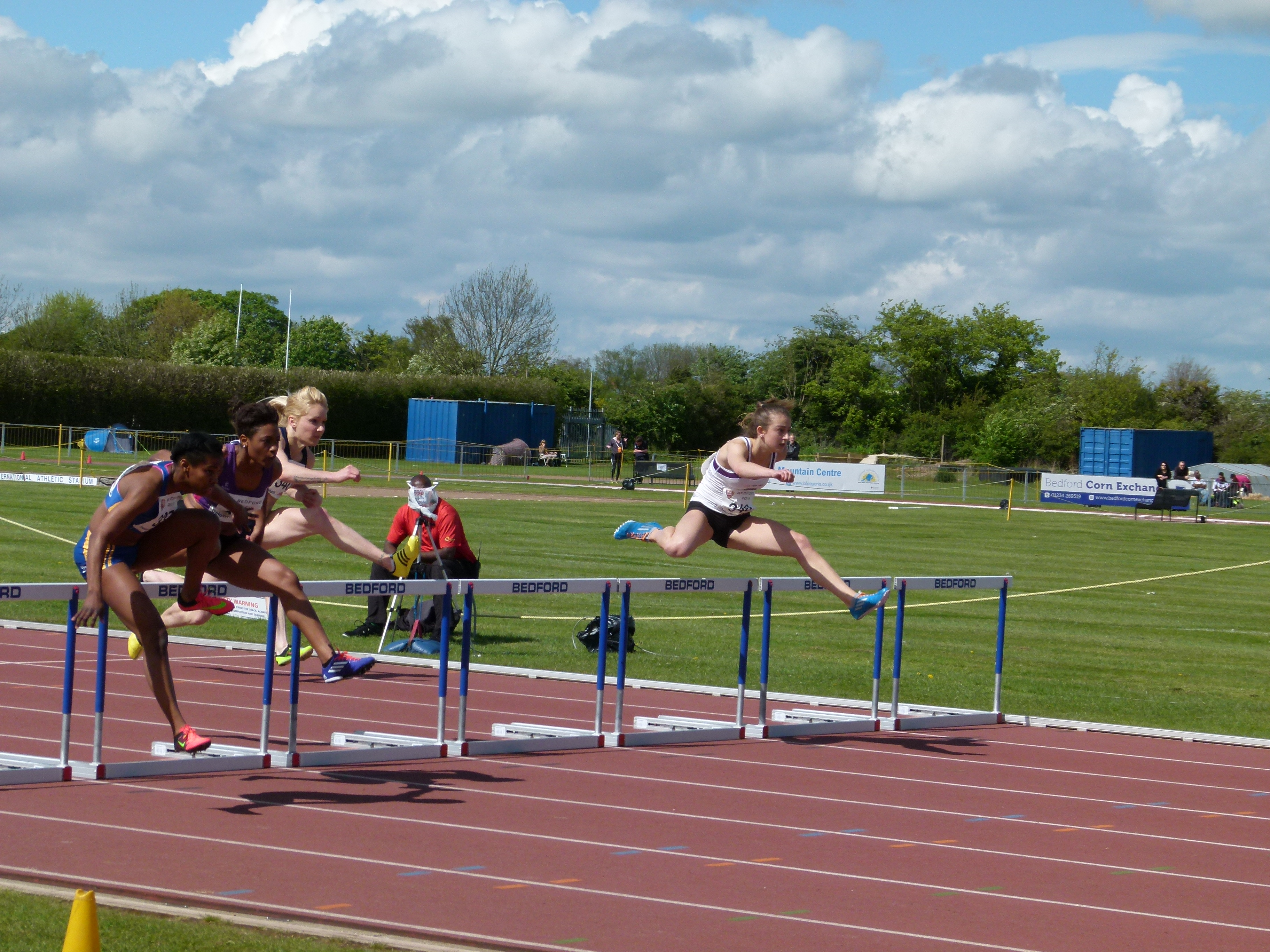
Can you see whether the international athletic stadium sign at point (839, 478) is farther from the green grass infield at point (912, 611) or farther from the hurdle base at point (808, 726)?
the hurdle base at point (808, 726)

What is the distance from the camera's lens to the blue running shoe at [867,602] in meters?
8.70

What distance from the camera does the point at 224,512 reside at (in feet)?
23.8

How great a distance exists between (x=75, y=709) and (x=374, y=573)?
4.72m

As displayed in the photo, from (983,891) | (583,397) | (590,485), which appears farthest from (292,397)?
(583,397)

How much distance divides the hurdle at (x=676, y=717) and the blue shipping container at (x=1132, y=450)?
1955 inches

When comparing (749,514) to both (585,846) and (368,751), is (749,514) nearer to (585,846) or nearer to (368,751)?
(368,751)

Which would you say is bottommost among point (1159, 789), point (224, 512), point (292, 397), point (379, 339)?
point (1159, 789)

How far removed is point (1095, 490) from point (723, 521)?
124 feet

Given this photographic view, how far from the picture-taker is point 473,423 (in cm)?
5791

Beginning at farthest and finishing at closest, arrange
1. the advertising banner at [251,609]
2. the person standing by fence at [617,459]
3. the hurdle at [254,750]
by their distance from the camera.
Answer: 1. the person standing by fence at [617,459]
2. the advertising banner at [251,609]
3. the hurdle at [254,750]

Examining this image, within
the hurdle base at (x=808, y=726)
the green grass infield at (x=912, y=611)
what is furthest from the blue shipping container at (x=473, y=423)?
the hurdle base at (x=808, y=726)

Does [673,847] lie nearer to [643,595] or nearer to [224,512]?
[224,512]

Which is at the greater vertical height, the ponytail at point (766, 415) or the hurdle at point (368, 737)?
the ponytail at point (766, 415)

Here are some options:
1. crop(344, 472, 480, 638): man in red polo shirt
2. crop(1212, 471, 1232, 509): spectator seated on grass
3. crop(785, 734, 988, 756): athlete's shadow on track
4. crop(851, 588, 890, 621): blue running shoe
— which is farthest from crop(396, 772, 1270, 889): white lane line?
crop(1212, 471, 1232, 509): spectator seated on grass
